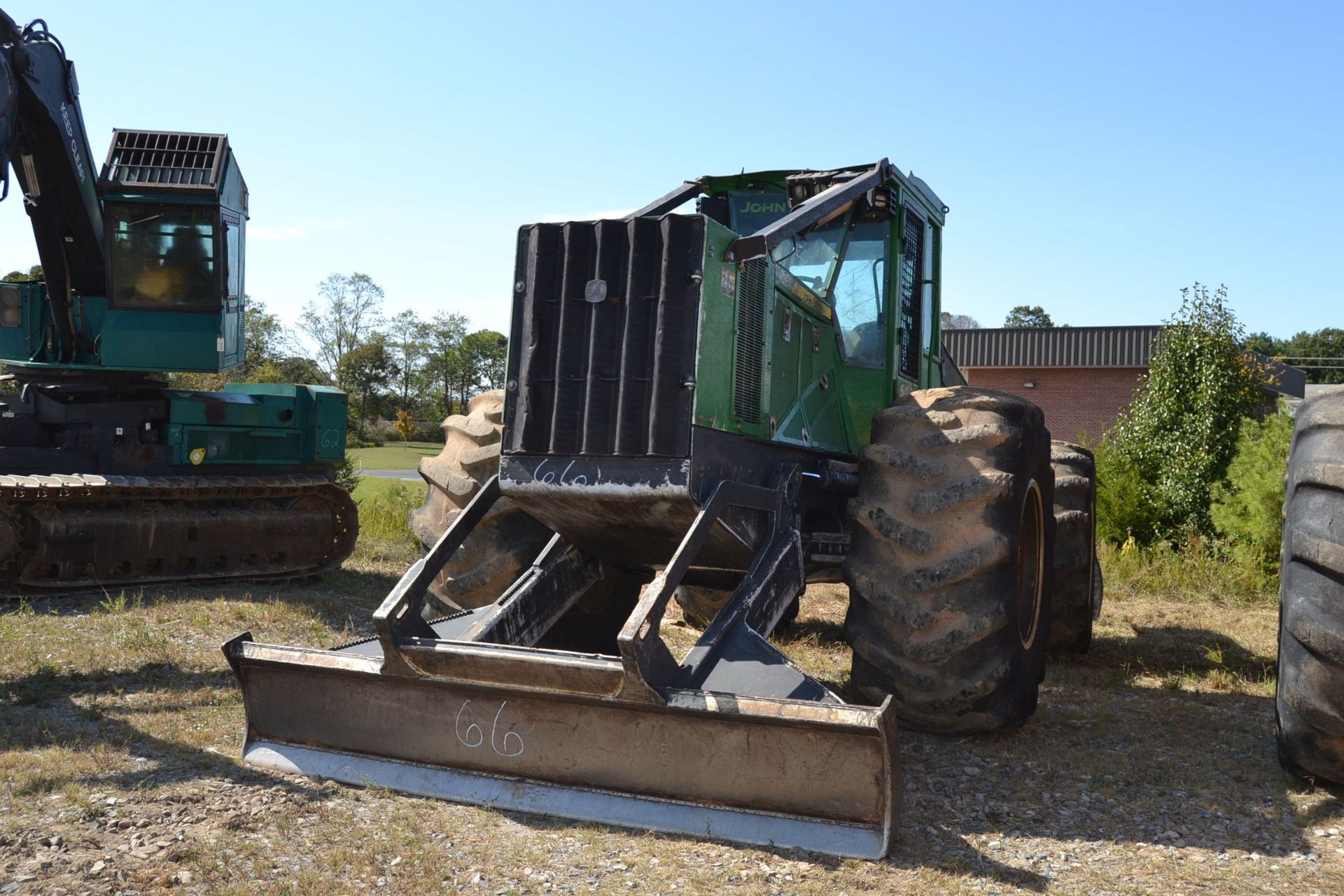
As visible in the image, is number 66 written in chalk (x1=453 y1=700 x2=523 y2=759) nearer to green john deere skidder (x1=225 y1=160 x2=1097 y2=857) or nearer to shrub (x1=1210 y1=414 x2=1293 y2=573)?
green john deere skidder (x1=225 y1=160 x2=1097 y2=857)

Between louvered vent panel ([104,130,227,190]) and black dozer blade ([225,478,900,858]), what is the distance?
6.17m

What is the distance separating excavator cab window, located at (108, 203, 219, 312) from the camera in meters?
9.52

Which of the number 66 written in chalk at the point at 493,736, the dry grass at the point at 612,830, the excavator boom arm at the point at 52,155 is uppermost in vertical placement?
the excavator boom arm at the point at 52,155

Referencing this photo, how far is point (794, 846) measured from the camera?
3.91m

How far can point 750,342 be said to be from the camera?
524 centimetres

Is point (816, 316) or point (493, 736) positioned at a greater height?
point (816, 316)

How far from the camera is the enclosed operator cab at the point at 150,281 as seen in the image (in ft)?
31.4

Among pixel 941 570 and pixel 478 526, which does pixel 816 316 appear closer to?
pixel 941 570

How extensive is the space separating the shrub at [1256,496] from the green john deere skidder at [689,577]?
708 centimetres

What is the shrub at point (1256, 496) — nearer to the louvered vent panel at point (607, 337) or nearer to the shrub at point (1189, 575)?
the shrub at point (1189, 575)

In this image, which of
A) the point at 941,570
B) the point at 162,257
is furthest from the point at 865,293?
the point at 162,257

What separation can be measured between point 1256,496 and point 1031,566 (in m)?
7.40

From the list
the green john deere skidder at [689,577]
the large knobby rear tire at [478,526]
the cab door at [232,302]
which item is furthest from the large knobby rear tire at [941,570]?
the cab door at [232,302]

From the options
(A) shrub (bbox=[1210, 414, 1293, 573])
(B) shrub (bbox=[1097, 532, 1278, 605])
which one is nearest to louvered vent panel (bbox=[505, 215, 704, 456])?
(B) shrub (bbox=[1097, 532, 1278, 605])
